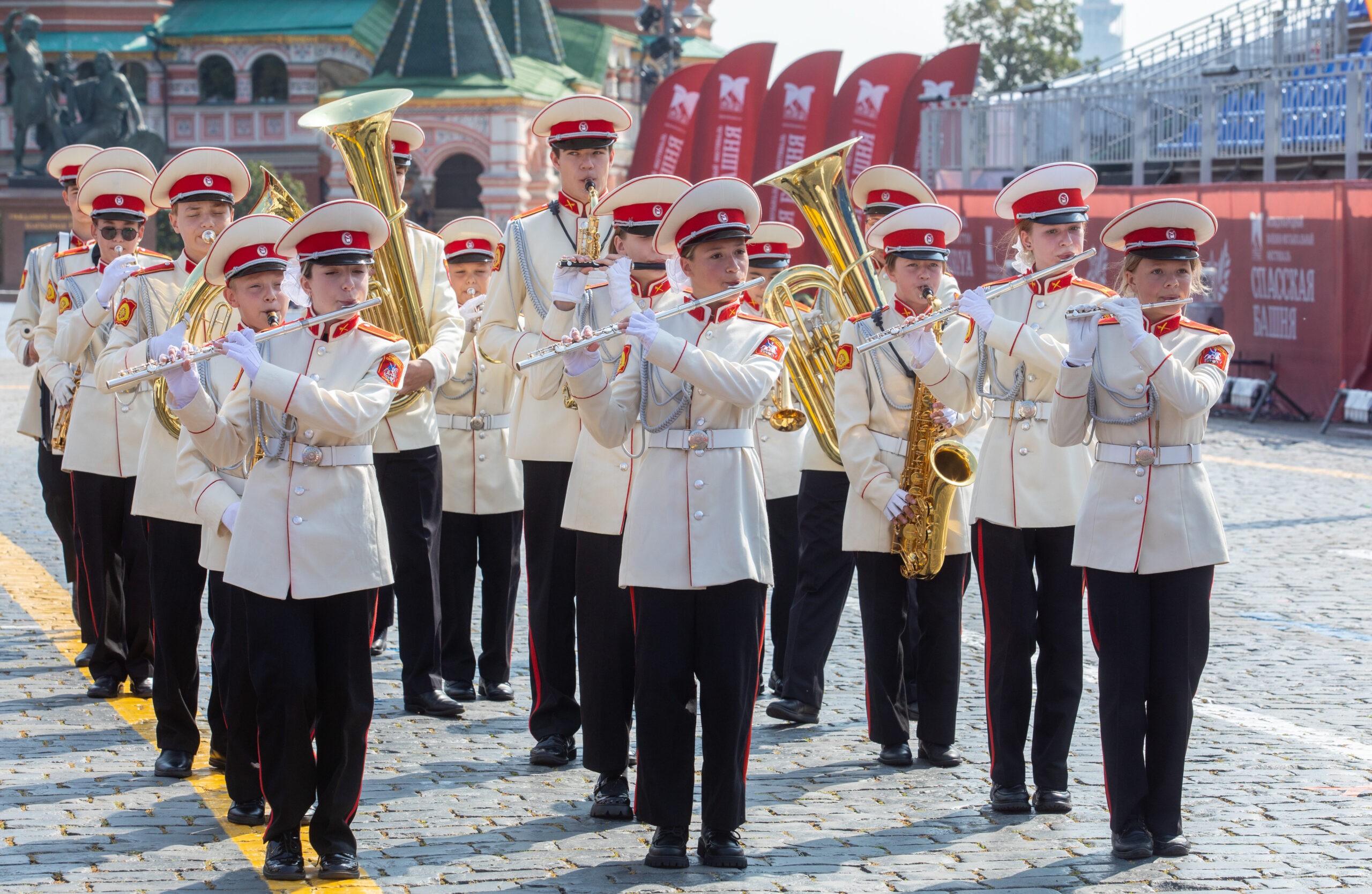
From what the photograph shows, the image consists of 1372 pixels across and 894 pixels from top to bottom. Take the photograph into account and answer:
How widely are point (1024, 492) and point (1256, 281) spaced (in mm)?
14242

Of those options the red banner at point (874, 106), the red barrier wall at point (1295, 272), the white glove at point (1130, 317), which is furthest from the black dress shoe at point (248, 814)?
the red banner at point (874, 106)

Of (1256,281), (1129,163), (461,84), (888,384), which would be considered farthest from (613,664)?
(461,84)

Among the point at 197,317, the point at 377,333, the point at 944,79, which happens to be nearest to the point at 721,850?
the point at 377,333

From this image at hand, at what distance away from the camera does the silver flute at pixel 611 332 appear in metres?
5.05

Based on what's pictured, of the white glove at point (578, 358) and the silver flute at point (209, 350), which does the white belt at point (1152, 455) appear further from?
the silver flute at point (209, 350)

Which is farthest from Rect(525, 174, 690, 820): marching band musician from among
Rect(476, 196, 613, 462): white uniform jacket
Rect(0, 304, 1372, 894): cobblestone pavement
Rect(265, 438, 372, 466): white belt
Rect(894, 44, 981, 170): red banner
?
Rect(894, 44, 981, 170): red banner

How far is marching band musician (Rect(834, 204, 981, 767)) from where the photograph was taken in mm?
6297

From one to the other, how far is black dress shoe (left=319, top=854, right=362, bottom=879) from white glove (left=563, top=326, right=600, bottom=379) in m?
1.56

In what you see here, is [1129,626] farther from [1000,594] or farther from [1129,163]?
[1129,163]

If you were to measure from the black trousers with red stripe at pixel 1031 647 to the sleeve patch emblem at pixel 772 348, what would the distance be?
1.14m

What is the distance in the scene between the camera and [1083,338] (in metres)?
5.30

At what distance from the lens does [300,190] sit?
154ft

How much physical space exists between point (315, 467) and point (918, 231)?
2.43 metres

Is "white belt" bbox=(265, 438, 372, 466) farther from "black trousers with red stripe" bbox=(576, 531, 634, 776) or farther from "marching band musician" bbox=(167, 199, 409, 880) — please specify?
"black trousers with red stripe" bbox=(576, 531, 634, 776)
